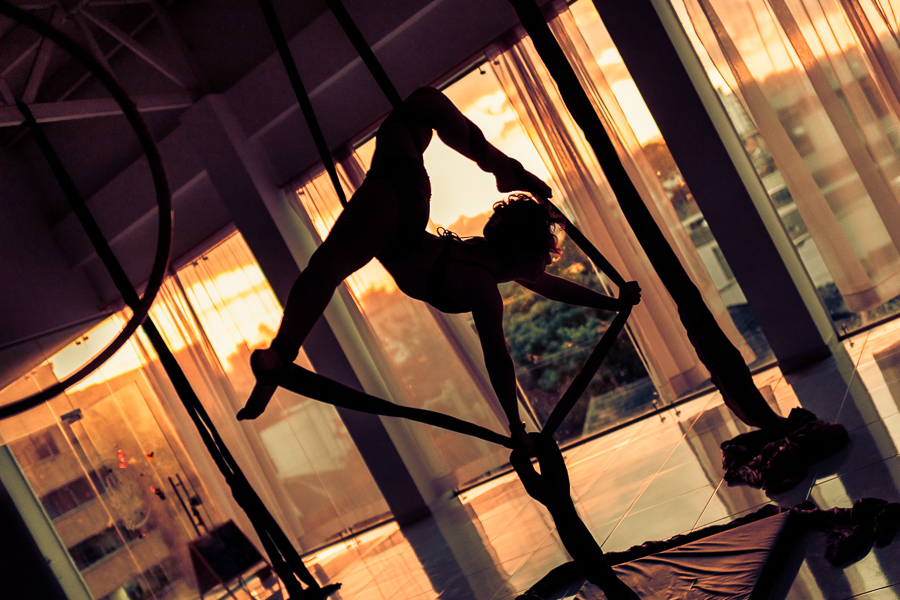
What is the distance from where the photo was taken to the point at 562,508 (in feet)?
5.44

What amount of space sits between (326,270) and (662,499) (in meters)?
2.33

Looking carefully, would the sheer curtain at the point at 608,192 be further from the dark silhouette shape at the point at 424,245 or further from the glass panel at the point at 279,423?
the dark silhouette shape at the point at 424,245

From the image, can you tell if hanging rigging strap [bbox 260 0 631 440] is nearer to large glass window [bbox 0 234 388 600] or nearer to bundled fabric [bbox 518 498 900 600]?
bundled fabric [bbox 518 498 900 600]

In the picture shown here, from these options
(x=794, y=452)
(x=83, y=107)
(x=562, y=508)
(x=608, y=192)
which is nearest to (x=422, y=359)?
(x=608, y=192)

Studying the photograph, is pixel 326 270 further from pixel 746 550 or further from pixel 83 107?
pixel 83 107

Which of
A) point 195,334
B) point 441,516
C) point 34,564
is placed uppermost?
point 195,334

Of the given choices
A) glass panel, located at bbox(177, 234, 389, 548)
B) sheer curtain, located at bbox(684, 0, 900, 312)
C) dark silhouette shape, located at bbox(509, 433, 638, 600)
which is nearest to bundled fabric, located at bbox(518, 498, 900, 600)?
dark silhouette shape, located at bbox(509, 433, 638, 600)

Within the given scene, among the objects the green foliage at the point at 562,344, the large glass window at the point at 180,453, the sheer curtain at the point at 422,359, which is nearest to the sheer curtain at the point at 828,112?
the green foliage at the point at 562,344

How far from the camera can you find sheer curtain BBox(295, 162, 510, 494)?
18.1 ft

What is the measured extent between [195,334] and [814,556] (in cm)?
592

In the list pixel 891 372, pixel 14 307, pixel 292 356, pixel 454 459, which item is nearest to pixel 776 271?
pixel 891 372

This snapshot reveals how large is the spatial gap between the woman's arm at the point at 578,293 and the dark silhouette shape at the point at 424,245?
0.10 m

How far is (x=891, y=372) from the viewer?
346cm

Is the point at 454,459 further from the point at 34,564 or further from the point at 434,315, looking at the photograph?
the point at 34,564
